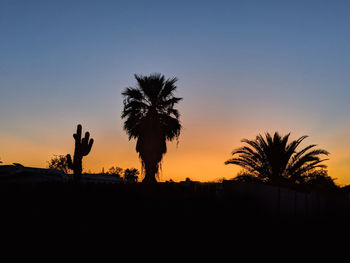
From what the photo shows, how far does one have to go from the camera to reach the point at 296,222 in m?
17.3

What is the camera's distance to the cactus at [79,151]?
47.9 feet

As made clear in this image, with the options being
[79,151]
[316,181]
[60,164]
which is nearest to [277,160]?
[316,181]

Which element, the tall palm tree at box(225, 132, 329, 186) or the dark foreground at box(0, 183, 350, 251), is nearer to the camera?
the dark foreground at box(0, 183, 350, 251)

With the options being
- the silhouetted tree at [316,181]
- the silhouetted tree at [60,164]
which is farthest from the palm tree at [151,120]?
the silhouetted tree at [60,164]

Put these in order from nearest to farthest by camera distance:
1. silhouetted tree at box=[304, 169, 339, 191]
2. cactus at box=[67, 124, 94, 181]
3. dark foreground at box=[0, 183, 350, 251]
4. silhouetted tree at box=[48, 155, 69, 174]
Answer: dark foreground at box=[0, 183, 350, 251] < cactus at box=[67, 124, 94, 181] < silhouetted tree at box=[304, 169, 339, 191] < silhouetted tree at box=[48, 155, 69, 174]

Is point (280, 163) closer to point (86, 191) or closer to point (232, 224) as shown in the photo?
point (232, 224)

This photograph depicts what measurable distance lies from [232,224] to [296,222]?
7884mm

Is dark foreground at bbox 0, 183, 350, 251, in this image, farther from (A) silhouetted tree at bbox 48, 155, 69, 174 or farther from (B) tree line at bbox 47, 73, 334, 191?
(A) silhouetted tree at bbox 48, 155, 69, 174

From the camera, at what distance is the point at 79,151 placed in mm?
14828

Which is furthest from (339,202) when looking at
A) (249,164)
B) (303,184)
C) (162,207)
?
(162,207)

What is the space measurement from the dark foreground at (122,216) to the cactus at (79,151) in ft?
12.3

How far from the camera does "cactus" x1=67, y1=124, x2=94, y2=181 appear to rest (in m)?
14.6

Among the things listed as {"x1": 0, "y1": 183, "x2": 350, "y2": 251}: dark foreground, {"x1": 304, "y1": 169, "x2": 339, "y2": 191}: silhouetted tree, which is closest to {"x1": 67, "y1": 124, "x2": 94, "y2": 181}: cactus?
{"x1": 0, "y1": 183, "x2": 350, "y2": 251}: dark foreground

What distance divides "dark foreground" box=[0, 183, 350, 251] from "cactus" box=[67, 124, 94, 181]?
3.74m
